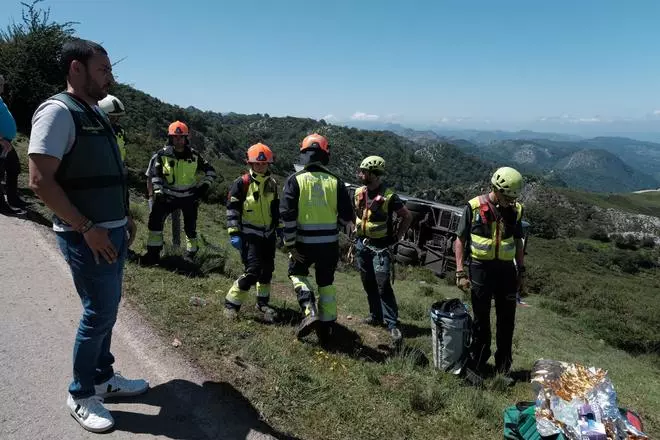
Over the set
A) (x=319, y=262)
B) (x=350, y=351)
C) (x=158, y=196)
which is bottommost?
(x=350, y=351)

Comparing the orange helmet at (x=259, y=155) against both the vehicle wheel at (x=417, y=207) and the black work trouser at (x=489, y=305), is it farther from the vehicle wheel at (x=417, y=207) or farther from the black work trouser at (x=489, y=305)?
the vehicle wheel at (x=417, y=207)

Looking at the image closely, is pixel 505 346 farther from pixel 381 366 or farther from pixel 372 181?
pixel 372 181

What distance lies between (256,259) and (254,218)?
0.49m

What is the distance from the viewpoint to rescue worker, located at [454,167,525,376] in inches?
208

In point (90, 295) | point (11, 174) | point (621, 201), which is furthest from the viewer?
point (621, 201)

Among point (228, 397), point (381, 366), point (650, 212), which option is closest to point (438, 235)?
point (381, 366)

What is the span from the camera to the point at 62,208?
267 centimetres

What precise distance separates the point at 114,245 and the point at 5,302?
266 centimetres

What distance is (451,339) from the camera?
5.23 meters

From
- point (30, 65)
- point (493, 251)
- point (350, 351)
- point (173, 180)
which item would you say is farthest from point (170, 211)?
point (30, 65)

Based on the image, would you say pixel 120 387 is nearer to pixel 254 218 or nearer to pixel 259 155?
pixel 254 218

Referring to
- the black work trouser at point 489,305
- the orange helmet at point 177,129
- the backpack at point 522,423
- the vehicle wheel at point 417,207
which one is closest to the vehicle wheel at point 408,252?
the vehicle wheel at point 417,207

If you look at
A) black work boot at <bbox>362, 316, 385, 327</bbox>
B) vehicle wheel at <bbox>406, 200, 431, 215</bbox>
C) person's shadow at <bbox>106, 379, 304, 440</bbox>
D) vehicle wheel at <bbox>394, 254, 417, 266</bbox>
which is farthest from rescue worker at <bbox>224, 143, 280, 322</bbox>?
vehicle wheel at <bbox>394, 254, 417, 266</bbox>

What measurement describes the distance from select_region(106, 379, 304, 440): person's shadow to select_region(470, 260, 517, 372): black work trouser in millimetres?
2907
